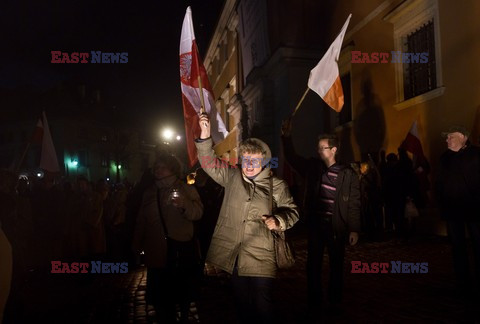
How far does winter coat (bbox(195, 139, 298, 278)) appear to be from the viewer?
3.66 m

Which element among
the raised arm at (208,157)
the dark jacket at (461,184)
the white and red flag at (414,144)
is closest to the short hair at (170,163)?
the raised arm at (208,157)

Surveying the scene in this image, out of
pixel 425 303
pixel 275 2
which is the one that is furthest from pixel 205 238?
pixel 275 2

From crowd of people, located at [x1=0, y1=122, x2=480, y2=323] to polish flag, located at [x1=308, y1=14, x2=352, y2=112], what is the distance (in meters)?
1.02

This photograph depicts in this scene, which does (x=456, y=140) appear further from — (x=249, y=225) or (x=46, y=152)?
(x=46, y=152)

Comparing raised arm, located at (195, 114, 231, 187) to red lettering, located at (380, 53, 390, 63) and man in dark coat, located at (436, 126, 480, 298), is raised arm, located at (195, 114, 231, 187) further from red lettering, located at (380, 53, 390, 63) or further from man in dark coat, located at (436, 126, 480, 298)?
red lettering, located at (380, 53, 390, 63)

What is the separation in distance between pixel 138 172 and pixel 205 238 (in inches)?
2760

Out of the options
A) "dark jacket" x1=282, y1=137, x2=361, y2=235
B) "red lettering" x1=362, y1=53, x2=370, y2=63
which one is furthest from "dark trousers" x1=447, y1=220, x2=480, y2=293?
"red lettering" x1=362, y1=53, x2=370, y2=63

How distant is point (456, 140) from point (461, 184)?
21.2 inches

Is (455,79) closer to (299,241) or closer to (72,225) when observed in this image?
(299,241)

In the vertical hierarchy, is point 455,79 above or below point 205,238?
above

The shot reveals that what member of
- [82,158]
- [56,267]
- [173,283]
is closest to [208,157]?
[173,283]

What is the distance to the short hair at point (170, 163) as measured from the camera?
15.3 ft

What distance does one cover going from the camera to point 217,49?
119 ft

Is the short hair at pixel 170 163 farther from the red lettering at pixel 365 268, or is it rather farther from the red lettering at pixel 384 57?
the red lettering at pixel 384 57
